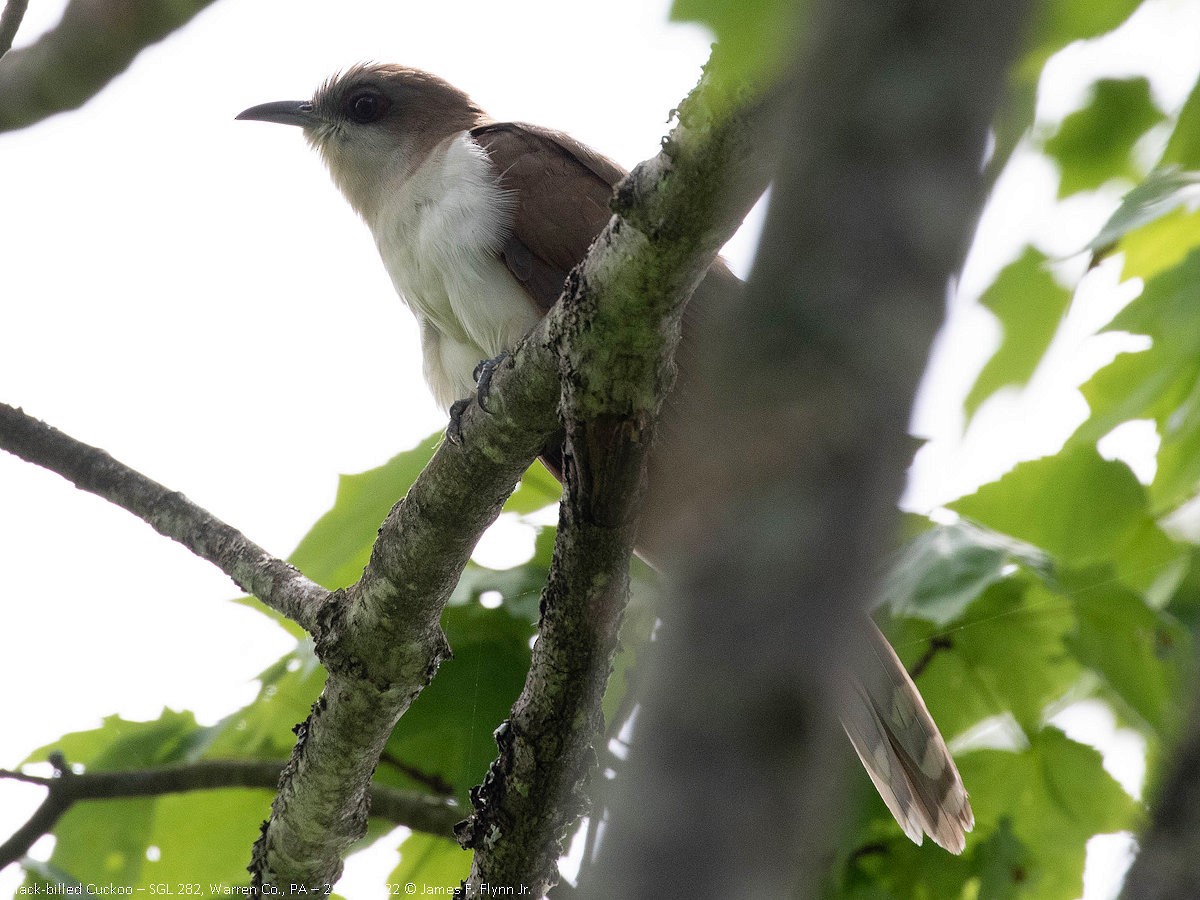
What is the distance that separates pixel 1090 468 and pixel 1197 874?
105 inches

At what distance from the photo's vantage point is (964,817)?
3582mm

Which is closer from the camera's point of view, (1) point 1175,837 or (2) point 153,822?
(1) point 1175,837

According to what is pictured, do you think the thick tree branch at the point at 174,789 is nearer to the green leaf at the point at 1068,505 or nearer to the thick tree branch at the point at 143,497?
the thick tree branch at the point at 143,497

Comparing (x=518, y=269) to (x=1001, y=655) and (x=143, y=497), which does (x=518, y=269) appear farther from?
(x=1001, y=655)

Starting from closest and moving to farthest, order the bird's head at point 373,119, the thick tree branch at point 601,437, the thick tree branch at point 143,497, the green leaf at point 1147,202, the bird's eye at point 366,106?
the thick tree branch at point 601,437 → the green leaf at point 1147,202 → the thick tree branch at point 143,497 → the bird's head at point 373,119 → the bird's eye at point 366,106

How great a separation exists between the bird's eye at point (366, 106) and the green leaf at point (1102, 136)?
2.93m

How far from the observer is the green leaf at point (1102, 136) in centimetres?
350

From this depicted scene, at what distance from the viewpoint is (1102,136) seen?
355 centimetres

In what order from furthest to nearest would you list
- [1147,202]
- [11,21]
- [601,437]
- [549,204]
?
[549,204] → [11,21] → [1147,202] → [601,437]

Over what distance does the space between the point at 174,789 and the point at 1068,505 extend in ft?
8.95

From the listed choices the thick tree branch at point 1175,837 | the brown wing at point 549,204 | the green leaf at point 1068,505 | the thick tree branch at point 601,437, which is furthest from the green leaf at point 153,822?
the thick tree branch at point 1175,837

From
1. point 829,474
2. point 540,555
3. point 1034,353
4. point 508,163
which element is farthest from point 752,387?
point 508,163

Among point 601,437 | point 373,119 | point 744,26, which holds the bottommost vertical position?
point 744,26

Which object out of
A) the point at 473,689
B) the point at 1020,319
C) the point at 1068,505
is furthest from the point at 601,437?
the point at 1068,505
